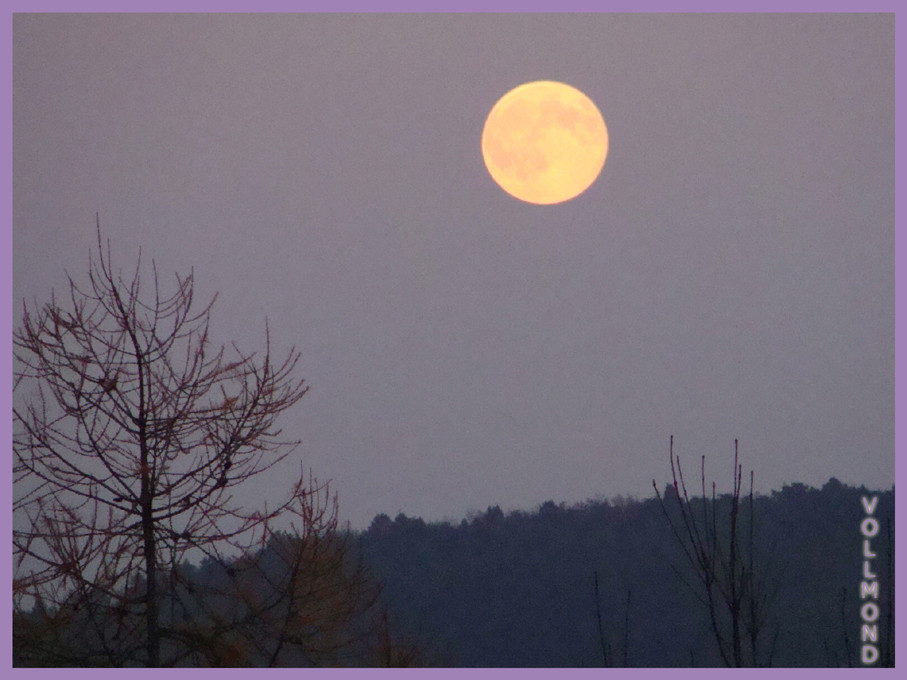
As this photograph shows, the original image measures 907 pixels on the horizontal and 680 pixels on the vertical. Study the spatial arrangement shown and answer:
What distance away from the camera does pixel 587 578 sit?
194 ft

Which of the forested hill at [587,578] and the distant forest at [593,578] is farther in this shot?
the forested hill at [587,578]

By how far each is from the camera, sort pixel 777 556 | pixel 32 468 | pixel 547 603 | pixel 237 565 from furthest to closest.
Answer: pixel 547 603, pixel 777 556, pixel 237 565, pixel 32 468

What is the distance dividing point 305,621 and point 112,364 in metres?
2.73

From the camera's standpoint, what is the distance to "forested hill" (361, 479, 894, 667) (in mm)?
50688

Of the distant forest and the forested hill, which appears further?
the forested hill

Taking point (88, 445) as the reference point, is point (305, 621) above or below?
below

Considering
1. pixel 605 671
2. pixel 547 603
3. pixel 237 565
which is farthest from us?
pixel 547 603

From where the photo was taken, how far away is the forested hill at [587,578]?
50.7 metres

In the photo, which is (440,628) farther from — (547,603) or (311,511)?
(311,511)

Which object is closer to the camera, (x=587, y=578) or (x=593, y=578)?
(x=593, y=578)

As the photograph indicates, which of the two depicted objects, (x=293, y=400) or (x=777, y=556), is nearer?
(x=293, y=400)

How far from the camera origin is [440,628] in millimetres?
55156

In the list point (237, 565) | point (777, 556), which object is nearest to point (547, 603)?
point (777, 556)

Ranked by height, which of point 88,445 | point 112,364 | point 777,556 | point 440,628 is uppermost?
point 112,364
